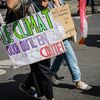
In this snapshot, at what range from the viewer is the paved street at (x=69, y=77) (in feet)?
19.6

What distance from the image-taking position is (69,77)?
22.7 ft

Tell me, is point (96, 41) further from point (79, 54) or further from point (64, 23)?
point (64, 23)

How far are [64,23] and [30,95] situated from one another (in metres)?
1.16

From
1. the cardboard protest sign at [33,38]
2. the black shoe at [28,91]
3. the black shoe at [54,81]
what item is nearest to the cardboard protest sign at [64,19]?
the cardboard protest sign at [33,38]

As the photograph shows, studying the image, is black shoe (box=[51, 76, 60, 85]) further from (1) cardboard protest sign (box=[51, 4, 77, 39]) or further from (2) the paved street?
(1) cardboard protest sign (box=[51, 4, 77, 39])

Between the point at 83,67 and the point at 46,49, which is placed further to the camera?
the point at 83,67

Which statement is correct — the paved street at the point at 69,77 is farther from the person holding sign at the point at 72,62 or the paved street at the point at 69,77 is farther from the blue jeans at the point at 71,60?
the blue jeans at the point at 71,60

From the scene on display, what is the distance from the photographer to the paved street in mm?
5984

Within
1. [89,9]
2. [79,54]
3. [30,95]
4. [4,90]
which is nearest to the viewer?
[30,95]

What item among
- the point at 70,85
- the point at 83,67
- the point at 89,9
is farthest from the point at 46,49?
the point at 89,9

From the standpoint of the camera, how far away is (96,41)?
10250 mm

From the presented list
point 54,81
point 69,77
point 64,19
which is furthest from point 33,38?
point 69,77

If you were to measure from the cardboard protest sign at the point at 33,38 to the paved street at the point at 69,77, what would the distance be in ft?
2.91

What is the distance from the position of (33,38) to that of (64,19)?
0.50 meters
